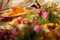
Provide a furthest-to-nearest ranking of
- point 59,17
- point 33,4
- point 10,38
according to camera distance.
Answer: point 33,4, point 59,17, point 10,38

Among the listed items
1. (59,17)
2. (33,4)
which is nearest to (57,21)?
(59,17)

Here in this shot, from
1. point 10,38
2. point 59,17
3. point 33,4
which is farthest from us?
point 33,4

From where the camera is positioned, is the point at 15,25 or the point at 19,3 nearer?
the point at 15,25

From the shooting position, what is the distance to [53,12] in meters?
0.89

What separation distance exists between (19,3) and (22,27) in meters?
1.13

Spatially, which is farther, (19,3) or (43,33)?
(19,3)

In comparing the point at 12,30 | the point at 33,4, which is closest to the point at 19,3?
the point at 33,4

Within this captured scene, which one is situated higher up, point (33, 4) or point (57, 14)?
point (57, 14)

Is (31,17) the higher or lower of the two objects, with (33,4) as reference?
higher

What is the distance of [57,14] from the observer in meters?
0.89

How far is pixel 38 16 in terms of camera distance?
2.89ft

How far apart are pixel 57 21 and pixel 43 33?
0.13 meters

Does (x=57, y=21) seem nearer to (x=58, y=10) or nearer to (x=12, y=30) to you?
(x=58, y=10)

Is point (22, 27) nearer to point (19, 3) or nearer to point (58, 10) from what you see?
point (58, 10)
